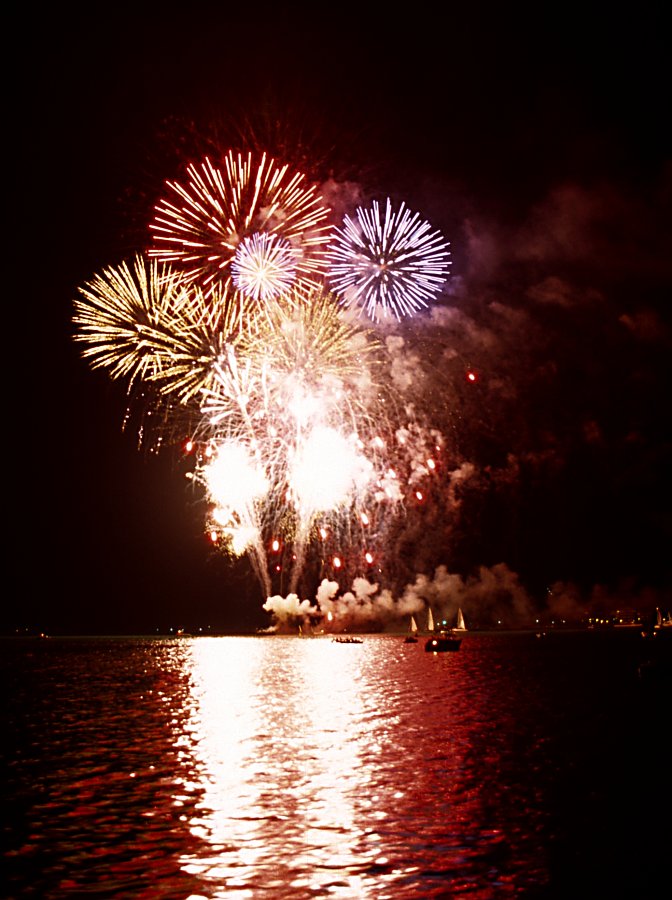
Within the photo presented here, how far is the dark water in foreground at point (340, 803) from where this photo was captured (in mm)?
17125

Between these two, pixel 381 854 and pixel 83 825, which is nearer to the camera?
pixel 381 854

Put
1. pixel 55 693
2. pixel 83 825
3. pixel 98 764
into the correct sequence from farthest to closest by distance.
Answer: pixel 55 693 → pixel 98 764 → pixel 83 825

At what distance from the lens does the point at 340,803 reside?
24188 mm

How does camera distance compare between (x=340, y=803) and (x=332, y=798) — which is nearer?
(x=340, y=803)

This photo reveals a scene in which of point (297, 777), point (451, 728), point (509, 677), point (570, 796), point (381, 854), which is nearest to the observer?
point (381, 854)

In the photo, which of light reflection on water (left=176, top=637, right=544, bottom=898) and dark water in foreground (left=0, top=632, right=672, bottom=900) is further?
light reflection on water (left=176, top=637, right=544, bottom=898)

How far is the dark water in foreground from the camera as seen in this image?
1712 cm

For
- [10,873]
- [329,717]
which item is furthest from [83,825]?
[329,717]

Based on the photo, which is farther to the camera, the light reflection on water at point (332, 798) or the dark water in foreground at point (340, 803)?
the light reflection on water at point (332, 798)

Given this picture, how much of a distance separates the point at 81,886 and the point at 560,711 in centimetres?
4016

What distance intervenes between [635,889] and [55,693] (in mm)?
65763

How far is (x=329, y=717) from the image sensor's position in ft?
162

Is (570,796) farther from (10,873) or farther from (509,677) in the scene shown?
(509,677)

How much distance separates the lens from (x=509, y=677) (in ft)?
292
